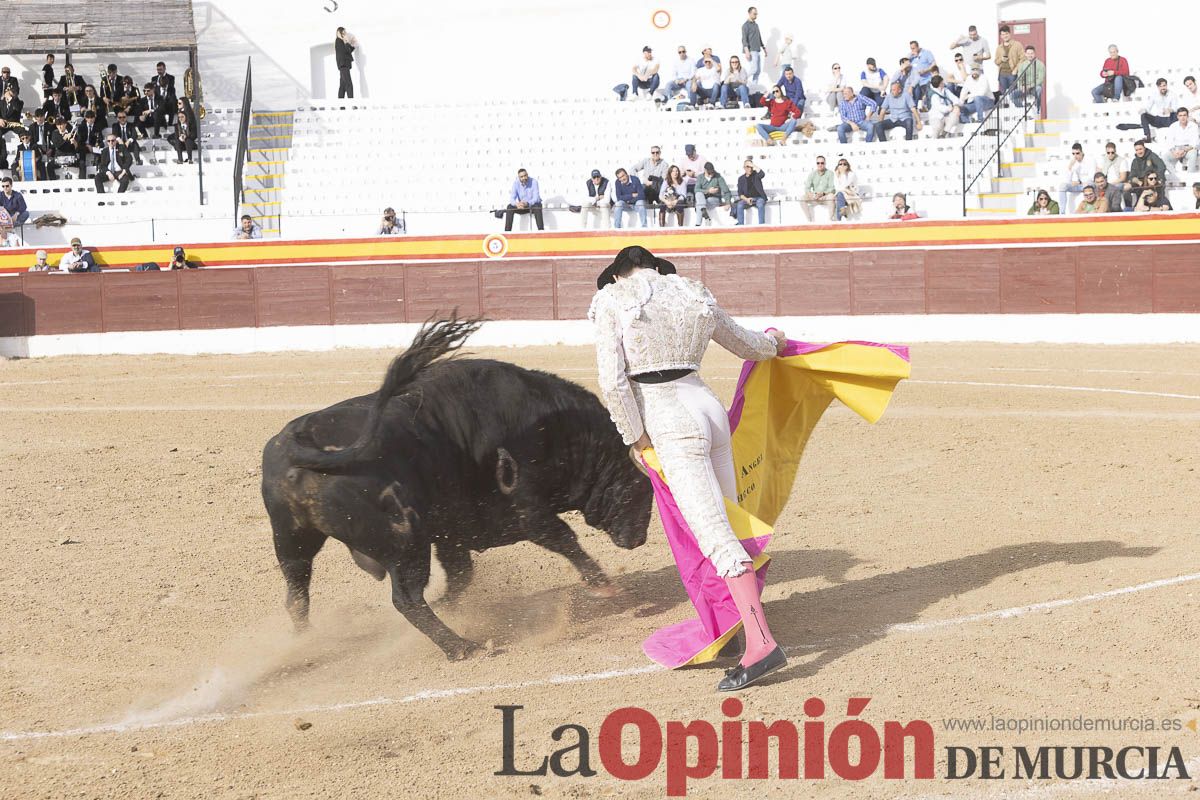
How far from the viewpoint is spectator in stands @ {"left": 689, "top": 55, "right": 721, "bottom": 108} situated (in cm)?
1862

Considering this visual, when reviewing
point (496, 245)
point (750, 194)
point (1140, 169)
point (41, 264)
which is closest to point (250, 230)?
point (41, 264)

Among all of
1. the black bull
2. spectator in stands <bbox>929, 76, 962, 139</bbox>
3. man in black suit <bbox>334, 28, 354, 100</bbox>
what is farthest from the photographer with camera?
the black bull

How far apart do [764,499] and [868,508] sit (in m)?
2.04

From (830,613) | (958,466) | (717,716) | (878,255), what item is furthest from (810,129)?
(717,716)

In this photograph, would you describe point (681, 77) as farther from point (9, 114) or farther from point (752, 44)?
point (9, 114)

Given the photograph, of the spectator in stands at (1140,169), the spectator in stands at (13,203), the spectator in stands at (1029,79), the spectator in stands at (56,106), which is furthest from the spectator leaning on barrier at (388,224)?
the spectator in stands at (1140,169)

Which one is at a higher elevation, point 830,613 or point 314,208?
point 314,208

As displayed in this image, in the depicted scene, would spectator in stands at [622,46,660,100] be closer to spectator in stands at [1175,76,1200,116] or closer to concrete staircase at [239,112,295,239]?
concrete staircase at [239,112,295,239]

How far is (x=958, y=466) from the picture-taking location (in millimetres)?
7230

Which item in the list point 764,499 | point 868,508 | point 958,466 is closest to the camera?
point 764,499

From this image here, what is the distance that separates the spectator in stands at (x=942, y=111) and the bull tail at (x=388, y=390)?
1371 centimetres

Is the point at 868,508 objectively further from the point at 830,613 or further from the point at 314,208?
the point at 314,208

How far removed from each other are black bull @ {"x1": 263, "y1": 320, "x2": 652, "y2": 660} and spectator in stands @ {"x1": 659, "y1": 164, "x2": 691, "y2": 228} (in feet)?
37.2

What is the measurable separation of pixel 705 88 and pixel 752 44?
4.37 feet
